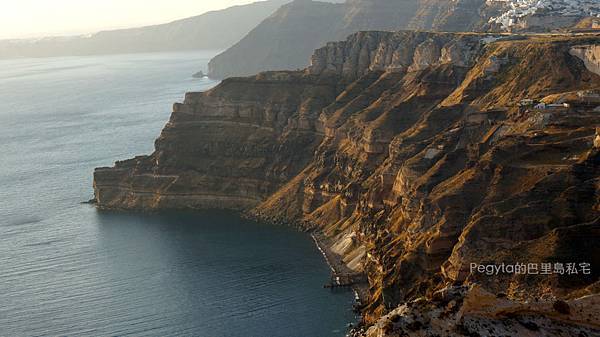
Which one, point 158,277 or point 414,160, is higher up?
point 414,160

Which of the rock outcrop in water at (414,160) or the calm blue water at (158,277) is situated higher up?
the rock outcrop in water at (414,160)

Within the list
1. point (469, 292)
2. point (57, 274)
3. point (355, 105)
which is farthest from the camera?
point (355, 105)

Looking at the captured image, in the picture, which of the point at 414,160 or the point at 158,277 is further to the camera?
the point at 158,277

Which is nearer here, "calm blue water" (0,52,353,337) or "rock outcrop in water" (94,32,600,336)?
"rock outcrop in water" (94,32,600,336)

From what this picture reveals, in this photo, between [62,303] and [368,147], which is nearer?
[62,303]

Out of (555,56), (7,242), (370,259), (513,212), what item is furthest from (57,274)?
(555,56)

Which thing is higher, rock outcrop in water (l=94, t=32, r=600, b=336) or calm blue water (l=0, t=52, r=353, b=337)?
rock outcrop in water (l=94, t=32, r=600, b=336)

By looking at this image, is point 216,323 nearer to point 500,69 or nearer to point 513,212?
point 513,212

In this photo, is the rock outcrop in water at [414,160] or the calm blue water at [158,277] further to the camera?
the calm blue water at [158,277]
